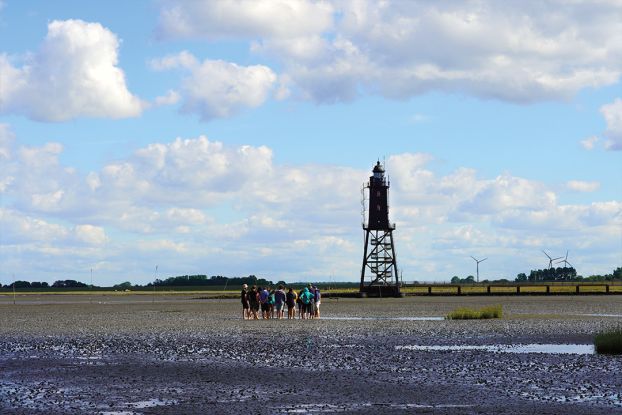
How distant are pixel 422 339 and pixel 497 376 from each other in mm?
12158

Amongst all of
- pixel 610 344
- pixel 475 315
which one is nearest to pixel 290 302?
pixel 475 315

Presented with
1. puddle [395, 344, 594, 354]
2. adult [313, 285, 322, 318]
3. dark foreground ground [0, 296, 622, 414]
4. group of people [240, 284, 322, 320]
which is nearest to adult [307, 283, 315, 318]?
group of people [240, 284, 322, 320]

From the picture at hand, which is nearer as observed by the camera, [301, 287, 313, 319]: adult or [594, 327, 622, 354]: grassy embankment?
[594, 327, 622, 354]: grassy embankment

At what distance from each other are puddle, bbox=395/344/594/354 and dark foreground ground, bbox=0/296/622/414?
840 mm

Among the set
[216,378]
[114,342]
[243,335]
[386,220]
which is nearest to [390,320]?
[243,335]

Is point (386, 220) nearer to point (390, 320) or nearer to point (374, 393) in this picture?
point (390, 320)

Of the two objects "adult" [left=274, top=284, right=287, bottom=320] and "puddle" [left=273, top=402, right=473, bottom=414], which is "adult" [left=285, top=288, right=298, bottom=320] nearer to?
"adult" [left=274, top=284, right=287, bottom=320]

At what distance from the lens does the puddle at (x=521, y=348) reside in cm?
2839

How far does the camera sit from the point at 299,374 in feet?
74.1

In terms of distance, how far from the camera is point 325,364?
81.5 feet

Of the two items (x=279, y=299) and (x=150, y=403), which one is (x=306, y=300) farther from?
(x=150, y=403)

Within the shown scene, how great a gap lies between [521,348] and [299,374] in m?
9.80

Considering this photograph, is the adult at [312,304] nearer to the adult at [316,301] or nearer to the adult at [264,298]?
Result: the adult at [316,301]

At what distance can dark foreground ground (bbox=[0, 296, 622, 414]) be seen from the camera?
1761 cm
